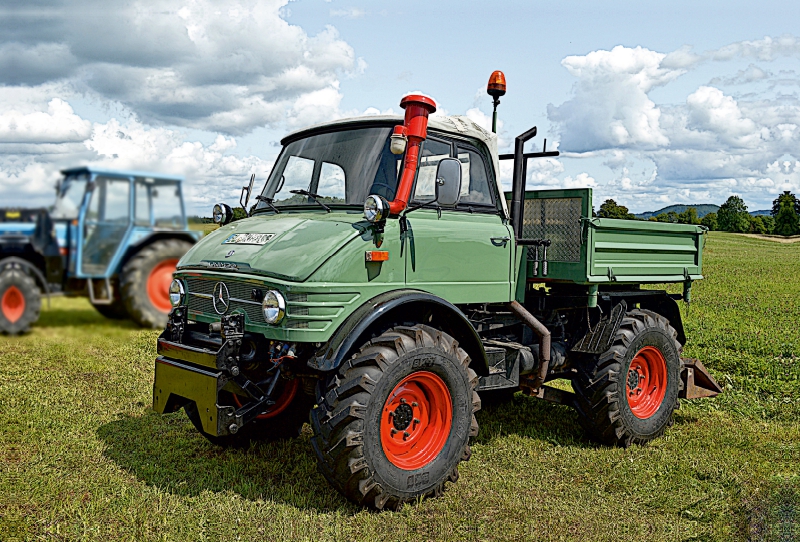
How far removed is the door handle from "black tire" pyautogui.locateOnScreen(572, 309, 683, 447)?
5.73 ft

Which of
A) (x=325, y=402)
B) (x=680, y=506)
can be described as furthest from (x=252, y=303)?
(x=680, y=506)

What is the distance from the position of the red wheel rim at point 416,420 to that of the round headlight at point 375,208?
134cm

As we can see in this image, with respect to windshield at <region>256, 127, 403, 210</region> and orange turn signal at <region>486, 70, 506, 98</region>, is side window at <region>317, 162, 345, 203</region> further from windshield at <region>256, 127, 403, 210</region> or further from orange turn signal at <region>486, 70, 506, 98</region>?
orange turn signal at <region>486, 70, 506, 98</region>

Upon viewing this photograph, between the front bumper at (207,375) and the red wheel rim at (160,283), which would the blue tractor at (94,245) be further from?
the front bumper at (207,375)

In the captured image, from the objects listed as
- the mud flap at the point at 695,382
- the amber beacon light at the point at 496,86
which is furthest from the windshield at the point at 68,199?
the mud flap at the point at 695,382

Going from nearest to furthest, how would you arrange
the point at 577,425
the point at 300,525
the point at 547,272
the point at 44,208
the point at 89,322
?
1. the point at 44,208
2. the point at 89,322
3. the point at 300,525
4. the point at 547,272
5. the point at 577,425

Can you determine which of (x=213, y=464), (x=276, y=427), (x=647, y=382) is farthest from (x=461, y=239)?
(x=647, y=382)

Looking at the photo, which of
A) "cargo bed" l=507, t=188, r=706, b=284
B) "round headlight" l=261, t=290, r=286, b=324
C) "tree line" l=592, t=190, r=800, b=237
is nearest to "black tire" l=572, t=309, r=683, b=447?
"cargo bed" l=507, t=188, r=706, b=284

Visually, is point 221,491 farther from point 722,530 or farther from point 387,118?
point 722,530

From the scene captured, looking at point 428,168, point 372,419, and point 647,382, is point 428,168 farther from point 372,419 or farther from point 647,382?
point 647,382

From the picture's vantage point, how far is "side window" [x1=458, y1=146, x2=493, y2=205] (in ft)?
21.5

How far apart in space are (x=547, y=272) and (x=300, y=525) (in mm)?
3680

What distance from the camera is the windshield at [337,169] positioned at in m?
5.91

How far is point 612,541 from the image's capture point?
16.5 ft
